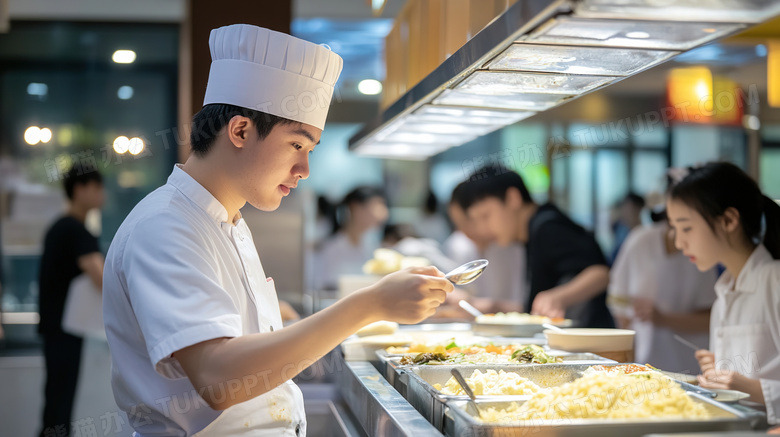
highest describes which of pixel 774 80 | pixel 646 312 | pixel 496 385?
pixel 774 80

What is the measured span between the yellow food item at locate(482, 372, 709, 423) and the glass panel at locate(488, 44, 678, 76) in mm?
697

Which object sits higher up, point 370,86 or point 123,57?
point 370,86

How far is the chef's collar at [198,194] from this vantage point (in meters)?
1.59

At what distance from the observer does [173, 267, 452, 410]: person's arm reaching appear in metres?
1.33

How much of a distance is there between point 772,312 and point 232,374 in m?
1.80

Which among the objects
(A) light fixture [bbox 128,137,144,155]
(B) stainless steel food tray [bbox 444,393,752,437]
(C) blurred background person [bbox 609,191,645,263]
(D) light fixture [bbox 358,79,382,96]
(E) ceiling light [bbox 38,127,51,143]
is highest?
(D) light fixture [bbox 358,79,382,96]

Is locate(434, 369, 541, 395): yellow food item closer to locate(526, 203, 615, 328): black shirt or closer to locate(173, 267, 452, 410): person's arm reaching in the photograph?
locate(173, 267, 452, 410): person's arm reaching

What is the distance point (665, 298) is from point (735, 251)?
1909mm

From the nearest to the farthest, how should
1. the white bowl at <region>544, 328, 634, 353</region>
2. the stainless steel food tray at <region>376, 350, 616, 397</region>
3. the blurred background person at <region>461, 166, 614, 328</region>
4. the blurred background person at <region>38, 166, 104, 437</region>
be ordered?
1. the stainless steel food tray at <region>376, 350, 616, 397</region>
2. the white bowl at <region>544, 328, 634, 353</region>
3. the blurred background person at <region>461, 166, 614, 328</region>
4. the blurred background person at <region>38, 166, 104, 437</region>

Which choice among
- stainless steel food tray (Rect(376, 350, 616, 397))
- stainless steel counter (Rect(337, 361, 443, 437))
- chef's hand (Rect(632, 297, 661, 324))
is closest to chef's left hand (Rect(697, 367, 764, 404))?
stainless steel food tray (Rect(376, 350, 616, 397))

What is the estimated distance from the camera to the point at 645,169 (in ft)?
30.6

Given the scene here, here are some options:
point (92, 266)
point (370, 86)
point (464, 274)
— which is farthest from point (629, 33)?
point (370, 86)

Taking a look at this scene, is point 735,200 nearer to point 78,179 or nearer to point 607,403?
point 607,403

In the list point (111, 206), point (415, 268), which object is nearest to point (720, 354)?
point (415, 268)
